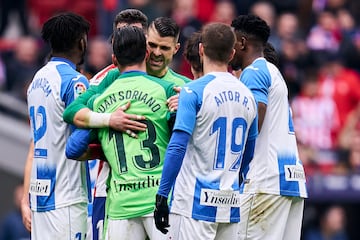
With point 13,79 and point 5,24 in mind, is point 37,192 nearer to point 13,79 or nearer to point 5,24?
point 13,79

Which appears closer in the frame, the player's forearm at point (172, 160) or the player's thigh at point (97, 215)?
the player's forearm at point (172, 160)

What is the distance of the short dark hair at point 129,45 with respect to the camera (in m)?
9.44

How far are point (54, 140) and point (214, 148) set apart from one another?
1420 mm

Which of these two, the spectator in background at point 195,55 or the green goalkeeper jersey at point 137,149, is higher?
the spectator in background at point 195,55

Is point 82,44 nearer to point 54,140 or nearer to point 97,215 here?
point 54,140

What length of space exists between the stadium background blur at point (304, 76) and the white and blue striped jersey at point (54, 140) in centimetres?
681

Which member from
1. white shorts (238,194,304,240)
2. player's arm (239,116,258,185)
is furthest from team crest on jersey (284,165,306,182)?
player's arm (239,116,258,185)

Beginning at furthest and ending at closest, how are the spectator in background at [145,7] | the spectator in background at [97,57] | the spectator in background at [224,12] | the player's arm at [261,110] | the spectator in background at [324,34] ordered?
the spectator in background at [324,34] < the spectator in background at [224,12] < the spectator in background at [145,7] < the spectator in background at [97,57] < the player's arm at [261,110]

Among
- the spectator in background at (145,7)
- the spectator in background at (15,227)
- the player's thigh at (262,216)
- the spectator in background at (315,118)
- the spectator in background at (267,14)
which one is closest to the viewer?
the player's thigh at (262,216)

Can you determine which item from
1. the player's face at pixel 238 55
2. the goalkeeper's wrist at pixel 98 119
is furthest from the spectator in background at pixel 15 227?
the goalkeeper's wrist at pixel 98 119

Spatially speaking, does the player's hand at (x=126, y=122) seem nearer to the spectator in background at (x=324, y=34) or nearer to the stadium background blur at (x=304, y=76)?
the stadium background blur at (x=304, y=76)

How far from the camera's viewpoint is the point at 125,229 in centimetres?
952

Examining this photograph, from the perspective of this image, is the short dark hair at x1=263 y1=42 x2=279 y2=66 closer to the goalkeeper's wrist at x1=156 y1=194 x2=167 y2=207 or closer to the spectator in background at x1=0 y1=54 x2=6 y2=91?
the goalkeeper's wrist at x1=156 y1=194 x2=167 y2=207

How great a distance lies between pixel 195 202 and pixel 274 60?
2098mm
